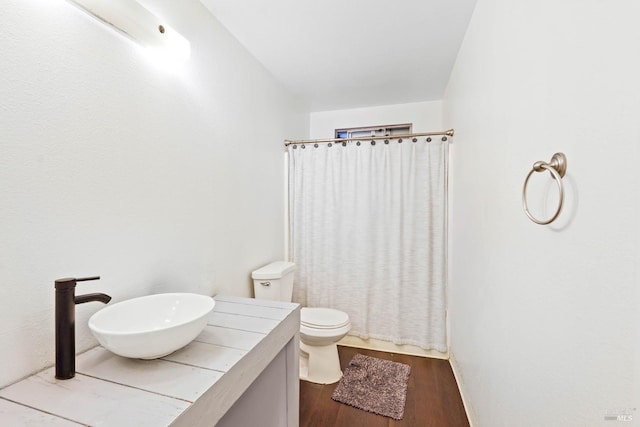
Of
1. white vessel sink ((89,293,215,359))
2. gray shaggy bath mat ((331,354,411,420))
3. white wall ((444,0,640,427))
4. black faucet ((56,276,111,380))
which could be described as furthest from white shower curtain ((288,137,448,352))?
black faucet ((56,276,111,380))

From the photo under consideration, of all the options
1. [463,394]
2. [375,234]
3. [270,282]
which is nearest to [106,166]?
[270,282]

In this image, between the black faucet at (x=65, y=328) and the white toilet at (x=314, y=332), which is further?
the white toilet at (x=314, y=332)

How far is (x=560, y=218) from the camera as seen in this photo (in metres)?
0.71

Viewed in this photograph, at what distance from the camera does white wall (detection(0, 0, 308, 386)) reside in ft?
2.66

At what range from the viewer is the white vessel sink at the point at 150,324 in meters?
0.81

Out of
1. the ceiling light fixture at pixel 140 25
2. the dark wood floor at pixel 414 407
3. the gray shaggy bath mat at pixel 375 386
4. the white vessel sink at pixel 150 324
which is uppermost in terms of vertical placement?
the ceiling light fixture at pixel 140 25

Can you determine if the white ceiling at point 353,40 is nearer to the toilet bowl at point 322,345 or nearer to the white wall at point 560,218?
the white wall at point 560,218

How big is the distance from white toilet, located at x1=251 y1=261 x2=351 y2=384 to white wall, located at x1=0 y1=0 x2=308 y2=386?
0.19m

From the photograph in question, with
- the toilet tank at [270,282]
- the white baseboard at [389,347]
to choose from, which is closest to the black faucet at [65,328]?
the toilet tank at [270,282]

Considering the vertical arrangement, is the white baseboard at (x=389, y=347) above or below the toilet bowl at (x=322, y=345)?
below

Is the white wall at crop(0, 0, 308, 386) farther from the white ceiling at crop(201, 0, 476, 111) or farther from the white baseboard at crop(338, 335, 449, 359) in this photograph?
the white baseboard at crop(338, 335, 449, 359)

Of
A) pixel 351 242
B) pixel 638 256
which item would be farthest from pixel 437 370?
pixel 638 256

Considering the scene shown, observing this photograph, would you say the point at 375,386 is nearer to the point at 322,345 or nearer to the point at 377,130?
the point at 322,345

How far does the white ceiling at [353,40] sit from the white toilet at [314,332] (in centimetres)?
160
